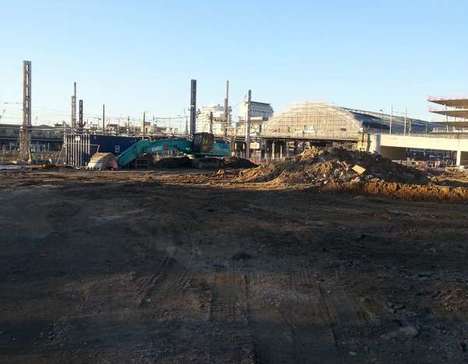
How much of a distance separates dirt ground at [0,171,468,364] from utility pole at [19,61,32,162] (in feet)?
118

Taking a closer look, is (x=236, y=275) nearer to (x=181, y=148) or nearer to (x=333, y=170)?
(x=333, y=170)

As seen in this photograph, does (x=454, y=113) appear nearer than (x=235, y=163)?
No

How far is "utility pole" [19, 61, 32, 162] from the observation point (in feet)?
162

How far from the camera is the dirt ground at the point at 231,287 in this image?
19.0 feet

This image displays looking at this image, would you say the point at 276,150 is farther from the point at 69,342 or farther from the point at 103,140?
the point at 69,342

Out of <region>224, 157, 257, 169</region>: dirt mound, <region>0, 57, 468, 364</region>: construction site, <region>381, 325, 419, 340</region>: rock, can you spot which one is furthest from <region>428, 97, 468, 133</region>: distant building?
<region>381, 325, 419, 340</region>: rock

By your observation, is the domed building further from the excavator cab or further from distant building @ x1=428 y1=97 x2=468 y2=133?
the excavator cab

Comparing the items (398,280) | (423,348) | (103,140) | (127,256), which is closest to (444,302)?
(398,280)

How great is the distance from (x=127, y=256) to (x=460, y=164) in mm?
63842

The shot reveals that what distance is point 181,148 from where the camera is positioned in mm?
44062

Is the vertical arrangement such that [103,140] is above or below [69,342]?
above

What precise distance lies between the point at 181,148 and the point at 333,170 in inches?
825

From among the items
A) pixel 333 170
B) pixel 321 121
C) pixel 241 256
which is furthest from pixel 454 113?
pixel 241 256

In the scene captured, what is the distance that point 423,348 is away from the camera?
230 inches
